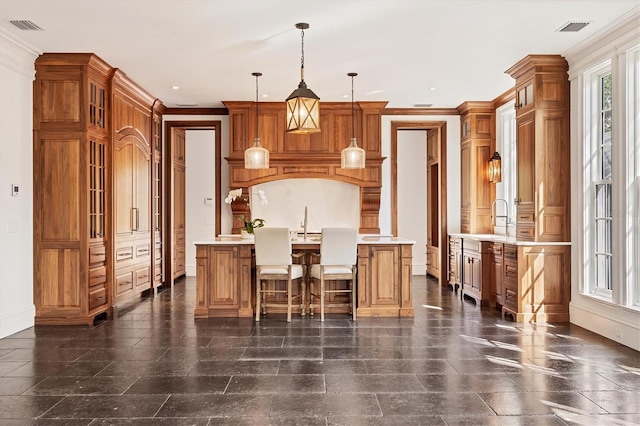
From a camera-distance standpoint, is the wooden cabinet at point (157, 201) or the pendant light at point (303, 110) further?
the wooden cabinet at point (157, 201)

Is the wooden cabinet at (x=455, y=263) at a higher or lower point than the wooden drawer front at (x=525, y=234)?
lower

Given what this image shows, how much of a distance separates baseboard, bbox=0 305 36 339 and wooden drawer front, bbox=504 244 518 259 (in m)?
5.28

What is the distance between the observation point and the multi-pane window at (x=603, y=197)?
5.23 meters

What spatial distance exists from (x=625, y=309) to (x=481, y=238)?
7.48 ft

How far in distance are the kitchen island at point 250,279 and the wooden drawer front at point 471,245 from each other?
4.68ft

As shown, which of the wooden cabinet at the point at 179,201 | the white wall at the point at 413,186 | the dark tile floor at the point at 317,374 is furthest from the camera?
the white wall at the point at 413,186

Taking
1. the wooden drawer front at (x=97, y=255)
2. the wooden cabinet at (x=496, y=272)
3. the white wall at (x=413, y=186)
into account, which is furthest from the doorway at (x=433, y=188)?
the wooden drawer front at (x=97, y=255)

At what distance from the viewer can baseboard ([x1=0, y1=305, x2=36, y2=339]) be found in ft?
16.6

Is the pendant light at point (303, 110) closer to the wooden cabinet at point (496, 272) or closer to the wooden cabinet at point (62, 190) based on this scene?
the wooden cabinet at point (62, 190)

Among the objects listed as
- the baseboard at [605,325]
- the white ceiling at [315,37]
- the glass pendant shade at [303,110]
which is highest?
the white ceiling at [315,37]

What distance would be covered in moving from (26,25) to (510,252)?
5.46m

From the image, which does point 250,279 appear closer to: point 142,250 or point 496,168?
point 142,250

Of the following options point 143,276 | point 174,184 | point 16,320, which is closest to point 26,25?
point 16,320

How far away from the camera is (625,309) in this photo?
15.4 ft
